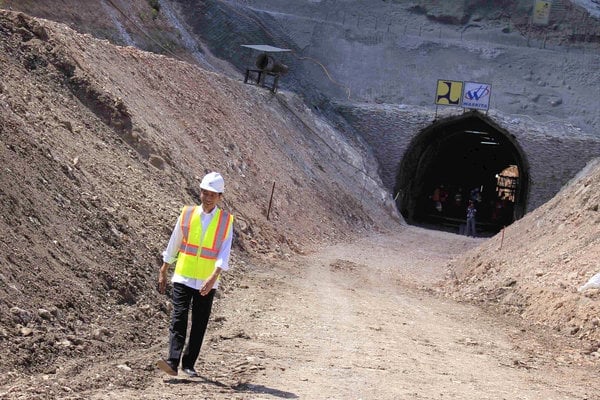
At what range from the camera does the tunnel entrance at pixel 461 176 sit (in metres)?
41.7

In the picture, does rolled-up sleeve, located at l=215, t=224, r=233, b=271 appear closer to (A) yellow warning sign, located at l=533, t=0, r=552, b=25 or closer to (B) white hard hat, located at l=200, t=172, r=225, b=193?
(B) white hard hat, located at l=200, t=172, r=225, b=193

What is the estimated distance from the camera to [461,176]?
5488 cm

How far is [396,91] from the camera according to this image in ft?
139

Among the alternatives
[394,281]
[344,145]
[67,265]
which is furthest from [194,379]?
[344,145]

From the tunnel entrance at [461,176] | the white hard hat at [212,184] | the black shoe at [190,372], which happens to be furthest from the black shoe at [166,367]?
the tunnel entrance at [461,176]

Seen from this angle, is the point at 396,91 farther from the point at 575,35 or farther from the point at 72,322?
the point at 72,322

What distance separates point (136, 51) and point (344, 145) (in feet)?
45.1

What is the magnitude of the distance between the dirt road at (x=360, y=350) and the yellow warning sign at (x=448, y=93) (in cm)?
2353

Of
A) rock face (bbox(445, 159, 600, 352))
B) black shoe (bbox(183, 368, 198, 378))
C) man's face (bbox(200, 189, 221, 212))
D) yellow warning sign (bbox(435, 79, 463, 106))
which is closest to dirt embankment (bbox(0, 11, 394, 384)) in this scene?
black shoe (bbox(183, 368, 198, 378))

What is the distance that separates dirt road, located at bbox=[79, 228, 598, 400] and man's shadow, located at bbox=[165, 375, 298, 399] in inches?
0.4

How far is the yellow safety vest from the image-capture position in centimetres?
868

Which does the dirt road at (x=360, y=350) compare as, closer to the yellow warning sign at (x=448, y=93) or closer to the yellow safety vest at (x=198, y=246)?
the yellow safety vest at (x=198, y=246)

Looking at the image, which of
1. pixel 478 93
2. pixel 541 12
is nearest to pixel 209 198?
pixel 478 93

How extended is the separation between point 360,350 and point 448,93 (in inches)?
1233
